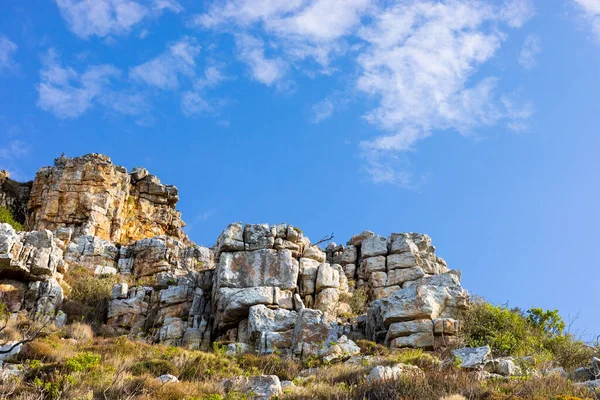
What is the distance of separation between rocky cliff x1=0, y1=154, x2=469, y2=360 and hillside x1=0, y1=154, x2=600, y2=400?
0.06 metres

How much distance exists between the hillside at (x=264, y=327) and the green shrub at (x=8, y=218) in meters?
10.3

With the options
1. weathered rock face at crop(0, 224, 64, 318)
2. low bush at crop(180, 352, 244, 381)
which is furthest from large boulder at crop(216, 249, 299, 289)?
weathered rock face at crop(0, 224, 64, 318)

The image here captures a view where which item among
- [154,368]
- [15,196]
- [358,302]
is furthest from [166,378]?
[15,196]

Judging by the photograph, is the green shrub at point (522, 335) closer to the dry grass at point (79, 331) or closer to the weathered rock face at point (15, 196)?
the dry grass at point (79, 331)

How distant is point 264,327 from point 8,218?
31.3 metres

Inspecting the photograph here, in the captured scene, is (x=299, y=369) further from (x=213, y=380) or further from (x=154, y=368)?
(x=154, y=368)

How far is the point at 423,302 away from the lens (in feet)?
69.8

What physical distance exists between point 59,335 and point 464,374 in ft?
46.2

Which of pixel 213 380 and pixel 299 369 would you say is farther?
pixel 299 369

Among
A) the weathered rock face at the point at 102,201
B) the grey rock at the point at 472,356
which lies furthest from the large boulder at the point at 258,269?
the weathered rock face at the point at 102,201

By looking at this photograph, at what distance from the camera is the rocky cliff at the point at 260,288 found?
69.7ft

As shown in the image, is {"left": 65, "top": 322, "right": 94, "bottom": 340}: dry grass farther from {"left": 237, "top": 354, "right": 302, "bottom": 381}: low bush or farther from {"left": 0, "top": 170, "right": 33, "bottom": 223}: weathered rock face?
{"left": 0, "top": 170, "right": 33, "bottom": 223}: weathered rock face

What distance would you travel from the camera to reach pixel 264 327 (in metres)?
→ 22.0

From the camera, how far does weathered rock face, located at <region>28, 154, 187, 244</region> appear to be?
4531cm
